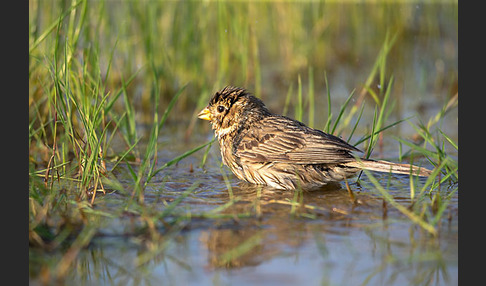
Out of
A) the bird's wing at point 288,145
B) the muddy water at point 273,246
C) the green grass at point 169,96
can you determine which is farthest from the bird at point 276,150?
the muddy water at point 273,246

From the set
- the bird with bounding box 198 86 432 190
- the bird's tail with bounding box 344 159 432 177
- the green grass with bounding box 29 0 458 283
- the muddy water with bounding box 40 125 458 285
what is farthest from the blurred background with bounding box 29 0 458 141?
the muddy water with bounding box 40 125 458 285

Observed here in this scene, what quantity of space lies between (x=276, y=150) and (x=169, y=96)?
3.18 metres

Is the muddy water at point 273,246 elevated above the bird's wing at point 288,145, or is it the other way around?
the bird's wing at point 288,145

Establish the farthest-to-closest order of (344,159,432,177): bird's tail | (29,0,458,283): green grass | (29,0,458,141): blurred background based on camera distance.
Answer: (29,0,458,141): blurred background, (344,159,432,177): bird's tail, (29,0,458,283): green grass

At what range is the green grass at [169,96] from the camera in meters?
4.95

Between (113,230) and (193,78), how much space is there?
4685mm

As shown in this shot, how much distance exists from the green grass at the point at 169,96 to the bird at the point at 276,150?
26 centimetres

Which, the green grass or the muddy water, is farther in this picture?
the green grass

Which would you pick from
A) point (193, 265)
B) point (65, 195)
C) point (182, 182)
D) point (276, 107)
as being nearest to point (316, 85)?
point (276, 107)

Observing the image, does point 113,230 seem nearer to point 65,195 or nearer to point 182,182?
point 65,195

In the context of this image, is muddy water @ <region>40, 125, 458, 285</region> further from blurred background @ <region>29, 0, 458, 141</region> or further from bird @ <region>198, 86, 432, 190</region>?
blurred background @ <region>29, 0, 458, 141</region>

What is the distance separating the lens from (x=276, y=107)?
9609 millimetres

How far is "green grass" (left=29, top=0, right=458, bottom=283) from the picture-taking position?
195 inches

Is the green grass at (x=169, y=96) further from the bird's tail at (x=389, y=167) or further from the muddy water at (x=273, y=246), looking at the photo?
the bird's tail at (x=389, y=167)
